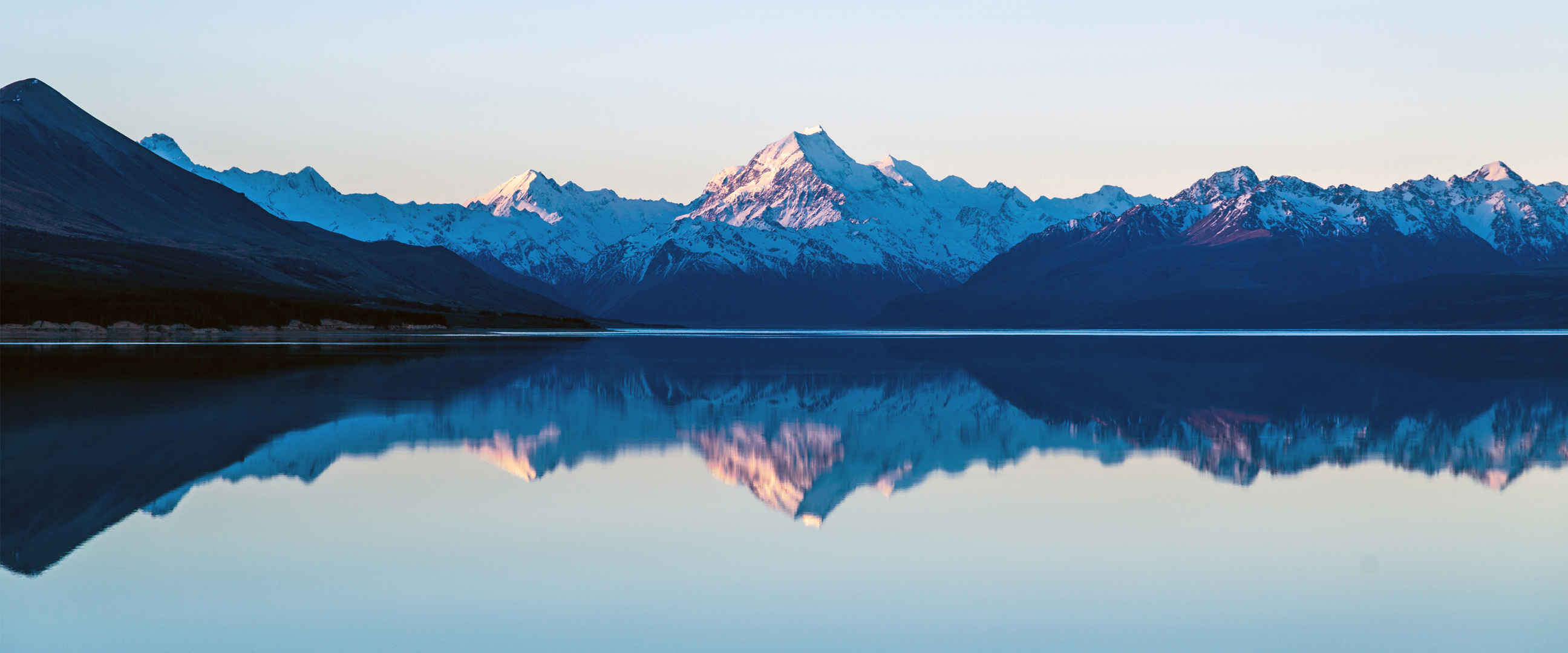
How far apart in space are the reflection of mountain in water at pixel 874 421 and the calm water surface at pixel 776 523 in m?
0.25

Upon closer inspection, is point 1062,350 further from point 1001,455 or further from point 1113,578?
point 1113,578

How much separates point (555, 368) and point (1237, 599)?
222ft

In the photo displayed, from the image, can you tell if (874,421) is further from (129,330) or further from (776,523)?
(129,330)

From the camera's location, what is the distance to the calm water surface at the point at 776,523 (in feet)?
56.9

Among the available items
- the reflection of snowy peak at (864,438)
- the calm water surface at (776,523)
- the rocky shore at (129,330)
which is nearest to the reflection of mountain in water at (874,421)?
the reflection of snowy peak at (864,438)

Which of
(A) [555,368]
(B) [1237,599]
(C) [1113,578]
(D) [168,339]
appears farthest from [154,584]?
(D) [168,339]

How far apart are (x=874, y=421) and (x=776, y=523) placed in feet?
73.9

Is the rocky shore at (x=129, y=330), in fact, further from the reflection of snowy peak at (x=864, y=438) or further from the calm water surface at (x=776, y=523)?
the reflection of snowy peak at (x=864, y=438)

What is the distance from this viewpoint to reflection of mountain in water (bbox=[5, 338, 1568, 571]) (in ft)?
106

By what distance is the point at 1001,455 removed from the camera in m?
36.1

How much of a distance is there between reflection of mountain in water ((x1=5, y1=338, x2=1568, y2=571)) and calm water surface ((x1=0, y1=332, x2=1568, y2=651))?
0.25m

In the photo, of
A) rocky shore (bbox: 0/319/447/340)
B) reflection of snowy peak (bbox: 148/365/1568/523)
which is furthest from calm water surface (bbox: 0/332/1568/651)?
rocky shore (bbox: 0/319/447/340)

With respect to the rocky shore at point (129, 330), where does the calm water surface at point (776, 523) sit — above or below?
below

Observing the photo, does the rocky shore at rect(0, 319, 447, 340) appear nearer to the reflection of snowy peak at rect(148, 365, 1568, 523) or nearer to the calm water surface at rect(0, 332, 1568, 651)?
the calm water surface at rect(0, 332, 1568, 651)
